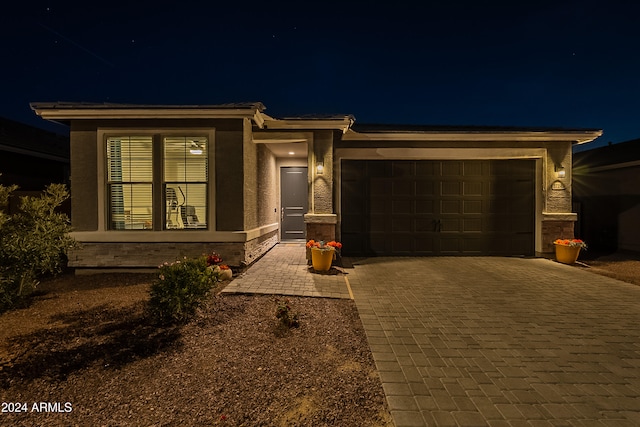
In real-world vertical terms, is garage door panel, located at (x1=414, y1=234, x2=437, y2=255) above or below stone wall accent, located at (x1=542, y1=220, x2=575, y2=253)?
below

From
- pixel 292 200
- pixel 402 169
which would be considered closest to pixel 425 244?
pixel 402 169

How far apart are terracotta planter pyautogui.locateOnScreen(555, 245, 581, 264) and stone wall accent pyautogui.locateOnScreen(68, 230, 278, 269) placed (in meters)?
7.84

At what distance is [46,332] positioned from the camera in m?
3.47

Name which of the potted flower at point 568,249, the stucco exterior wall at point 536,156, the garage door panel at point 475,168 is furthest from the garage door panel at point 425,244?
the potted flower at point 568,249

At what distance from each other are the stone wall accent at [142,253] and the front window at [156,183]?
1.36ft

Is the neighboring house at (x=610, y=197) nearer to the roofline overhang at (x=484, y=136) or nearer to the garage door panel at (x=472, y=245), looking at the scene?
the roofline overhang at (x=484, y=136)

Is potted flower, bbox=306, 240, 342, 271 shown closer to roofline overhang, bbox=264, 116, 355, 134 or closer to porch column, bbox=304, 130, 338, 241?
porch column, bbox=304, 130, 338, 241

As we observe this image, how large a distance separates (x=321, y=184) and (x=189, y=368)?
513 cm

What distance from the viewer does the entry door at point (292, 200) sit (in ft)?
34.9

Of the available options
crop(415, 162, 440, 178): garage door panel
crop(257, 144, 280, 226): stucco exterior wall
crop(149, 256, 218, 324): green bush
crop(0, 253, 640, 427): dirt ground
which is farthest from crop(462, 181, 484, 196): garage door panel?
crop(149, 256, 218, 324): green bush

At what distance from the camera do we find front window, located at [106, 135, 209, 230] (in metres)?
6.56

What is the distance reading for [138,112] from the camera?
6.32 meters

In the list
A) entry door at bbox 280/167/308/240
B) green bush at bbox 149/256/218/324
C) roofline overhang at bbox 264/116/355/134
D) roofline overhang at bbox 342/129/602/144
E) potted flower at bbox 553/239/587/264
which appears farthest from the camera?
entry door at bbox 280/167/308/240

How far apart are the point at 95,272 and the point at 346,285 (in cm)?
539
